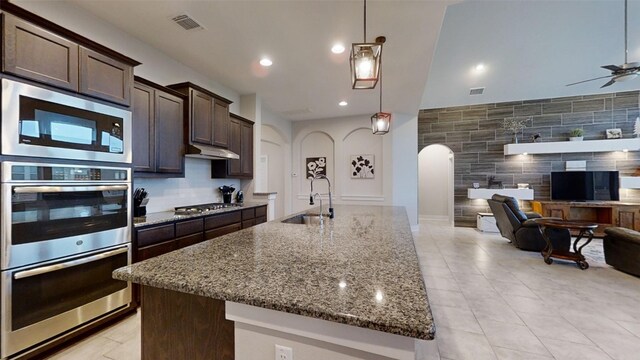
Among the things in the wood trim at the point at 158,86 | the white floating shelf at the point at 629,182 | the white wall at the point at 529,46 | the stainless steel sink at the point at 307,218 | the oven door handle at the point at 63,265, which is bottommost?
the oven door handle at the point at 63,265

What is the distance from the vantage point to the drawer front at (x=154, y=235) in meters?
2.42

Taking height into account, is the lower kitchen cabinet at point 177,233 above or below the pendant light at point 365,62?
below

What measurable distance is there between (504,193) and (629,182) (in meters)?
2.52

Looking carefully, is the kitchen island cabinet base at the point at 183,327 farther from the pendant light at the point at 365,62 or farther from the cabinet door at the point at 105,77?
the cabinet door at the point at 105,77

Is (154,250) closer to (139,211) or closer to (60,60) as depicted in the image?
(139,211)

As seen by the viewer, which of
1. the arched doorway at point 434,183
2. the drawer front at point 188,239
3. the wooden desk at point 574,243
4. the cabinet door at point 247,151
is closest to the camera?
the drawer front at point 188,239

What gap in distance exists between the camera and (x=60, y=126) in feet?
6.21

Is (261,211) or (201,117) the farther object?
(261,211)

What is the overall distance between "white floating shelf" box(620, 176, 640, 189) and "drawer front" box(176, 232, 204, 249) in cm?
872

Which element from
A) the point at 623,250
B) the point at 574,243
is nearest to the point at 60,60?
the point at 574,243

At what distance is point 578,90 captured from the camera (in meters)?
6.03

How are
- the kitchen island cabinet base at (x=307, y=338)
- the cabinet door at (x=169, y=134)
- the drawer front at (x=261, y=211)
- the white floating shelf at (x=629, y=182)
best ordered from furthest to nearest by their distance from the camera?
1. the white floating shelf at (x=629, y=182)
2. the drawer front at (x=261, y=211)
3. the cabinet door at (x=169, y=134)
4. the kitchen island cabinet base at (x=307, y=338)

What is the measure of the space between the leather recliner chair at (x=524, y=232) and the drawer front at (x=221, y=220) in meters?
4.67

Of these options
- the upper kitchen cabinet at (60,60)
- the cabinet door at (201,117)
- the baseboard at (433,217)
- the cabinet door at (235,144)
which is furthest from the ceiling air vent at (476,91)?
the upper kitchen cabinet at (60,60)
